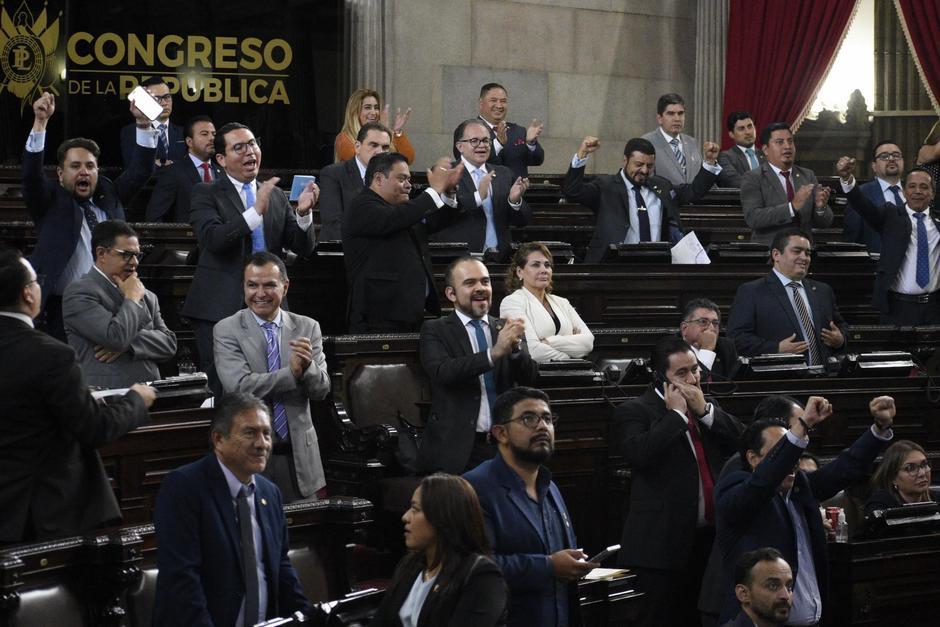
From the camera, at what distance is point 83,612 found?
3.62m

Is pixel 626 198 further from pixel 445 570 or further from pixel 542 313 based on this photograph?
pixel 445 570

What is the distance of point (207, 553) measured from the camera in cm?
363

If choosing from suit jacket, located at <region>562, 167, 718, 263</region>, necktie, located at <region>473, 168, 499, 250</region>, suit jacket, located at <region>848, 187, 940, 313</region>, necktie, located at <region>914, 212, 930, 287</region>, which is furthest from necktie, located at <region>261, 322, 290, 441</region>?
necktie, located at <region>914, 212, 930, 287</region>

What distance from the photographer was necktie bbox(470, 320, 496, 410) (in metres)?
5.26

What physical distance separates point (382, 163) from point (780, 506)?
2189 mm

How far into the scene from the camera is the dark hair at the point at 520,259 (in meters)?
5.96

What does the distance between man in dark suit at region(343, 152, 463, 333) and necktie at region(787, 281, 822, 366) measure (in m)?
1.63

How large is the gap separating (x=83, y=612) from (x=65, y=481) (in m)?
0.32

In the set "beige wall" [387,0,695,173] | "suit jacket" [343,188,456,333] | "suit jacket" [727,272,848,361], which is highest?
"beige wall" [387,0,695,173]

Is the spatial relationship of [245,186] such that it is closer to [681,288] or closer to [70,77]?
[681,288]

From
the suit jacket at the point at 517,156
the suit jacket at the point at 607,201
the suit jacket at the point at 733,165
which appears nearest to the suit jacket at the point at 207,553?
the suit jacket at the point at 607,201

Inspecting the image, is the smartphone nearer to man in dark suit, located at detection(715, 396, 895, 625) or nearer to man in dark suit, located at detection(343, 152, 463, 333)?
man in dark suit, located at detection(343, 152, 463, 333)

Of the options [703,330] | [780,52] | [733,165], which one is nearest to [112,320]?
[703,330]

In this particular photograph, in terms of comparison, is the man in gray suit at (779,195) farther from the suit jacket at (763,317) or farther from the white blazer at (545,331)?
the white blazer at (545,331)
